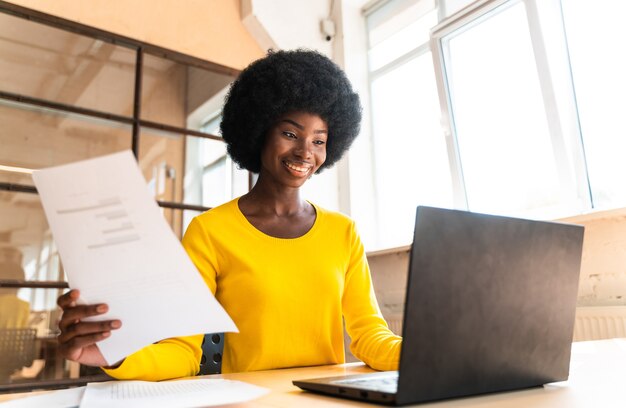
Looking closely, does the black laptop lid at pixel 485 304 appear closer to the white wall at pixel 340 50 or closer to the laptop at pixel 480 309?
the laptop at pixel 480 309

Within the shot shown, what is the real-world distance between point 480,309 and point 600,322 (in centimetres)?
138

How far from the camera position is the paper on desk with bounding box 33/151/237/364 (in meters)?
0.52

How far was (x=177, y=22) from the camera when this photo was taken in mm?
2809

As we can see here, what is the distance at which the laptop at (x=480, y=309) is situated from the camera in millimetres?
516

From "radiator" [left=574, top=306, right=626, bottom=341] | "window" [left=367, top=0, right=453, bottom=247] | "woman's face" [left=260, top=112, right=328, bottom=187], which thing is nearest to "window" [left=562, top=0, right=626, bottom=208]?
"radiator" [left=574, top=306, right=626, bottom=341]

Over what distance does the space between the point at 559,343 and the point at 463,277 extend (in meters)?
0.22

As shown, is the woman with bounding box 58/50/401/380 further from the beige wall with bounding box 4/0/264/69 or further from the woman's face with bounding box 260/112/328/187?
the beige wall with bounding box 4/0/264/69

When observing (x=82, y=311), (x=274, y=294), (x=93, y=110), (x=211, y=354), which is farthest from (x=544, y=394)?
(x=93, y=110)

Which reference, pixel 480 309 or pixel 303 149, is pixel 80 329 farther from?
pixel 303 149

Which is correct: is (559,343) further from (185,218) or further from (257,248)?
(185,218)

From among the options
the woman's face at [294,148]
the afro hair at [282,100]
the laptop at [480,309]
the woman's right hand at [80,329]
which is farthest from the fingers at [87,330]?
the afro hair at [282,100]

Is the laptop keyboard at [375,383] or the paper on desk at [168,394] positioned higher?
the laptop keyboard at [375,383]

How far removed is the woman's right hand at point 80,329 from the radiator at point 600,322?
5.06 ft

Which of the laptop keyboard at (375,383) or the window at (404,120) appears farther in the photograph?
the window at (404,120)
